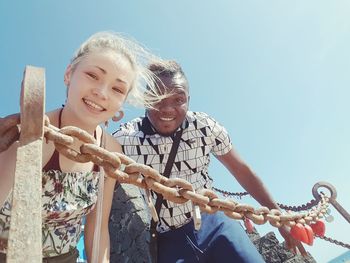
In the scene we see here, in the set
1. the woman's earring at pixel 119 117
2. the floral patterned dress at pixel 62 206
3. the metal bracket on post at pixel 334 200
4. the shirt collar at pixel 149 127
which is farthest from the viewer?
the metal bracket on post at pixel 334 200

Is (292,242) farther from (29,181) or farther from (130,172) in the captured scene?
(29,181)

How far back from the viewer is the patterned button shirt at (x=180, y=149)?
247 centimetres

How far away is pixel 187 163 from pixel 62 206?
108 centimetres

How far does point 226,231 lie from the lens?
232cm

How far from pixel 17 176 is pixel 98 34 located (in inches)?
61.4

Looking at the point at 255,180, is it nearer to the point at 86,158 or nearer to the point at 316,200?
the point at 316,200

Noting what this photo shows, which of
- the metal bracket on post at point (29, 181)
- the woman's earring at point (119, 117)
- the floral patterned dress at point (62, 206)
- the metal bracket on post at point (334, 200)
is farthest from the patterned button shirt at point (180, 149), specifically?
the metal bracket on post at point (29, 181)

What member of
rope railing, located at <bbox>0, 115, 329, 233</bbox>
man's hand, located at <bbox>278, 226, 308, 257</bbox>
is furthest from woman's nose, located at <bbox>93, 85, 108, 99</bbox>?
man's hand, located at <bbox>278, 226, 308, 257</bbox>

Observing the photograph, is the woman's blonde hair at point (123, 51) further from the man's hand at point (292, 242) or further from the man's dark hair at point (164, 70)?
the man's hand at point (292, 242)

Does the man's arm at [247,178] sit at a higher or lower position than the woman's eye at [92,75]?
lower

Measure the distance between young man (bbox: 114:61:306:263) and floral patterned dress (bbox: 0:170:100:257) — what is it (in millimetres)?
755

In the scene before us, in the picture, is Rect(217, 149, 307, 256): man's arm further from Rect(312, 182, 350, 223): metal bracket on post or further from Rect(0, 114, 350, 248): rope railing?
Rect(0, 114, 350, 248): rope railing

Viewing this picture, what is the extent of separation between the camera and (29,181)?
68 cm

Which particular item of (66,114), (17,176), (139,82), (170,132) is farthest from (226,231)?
(17,176)
